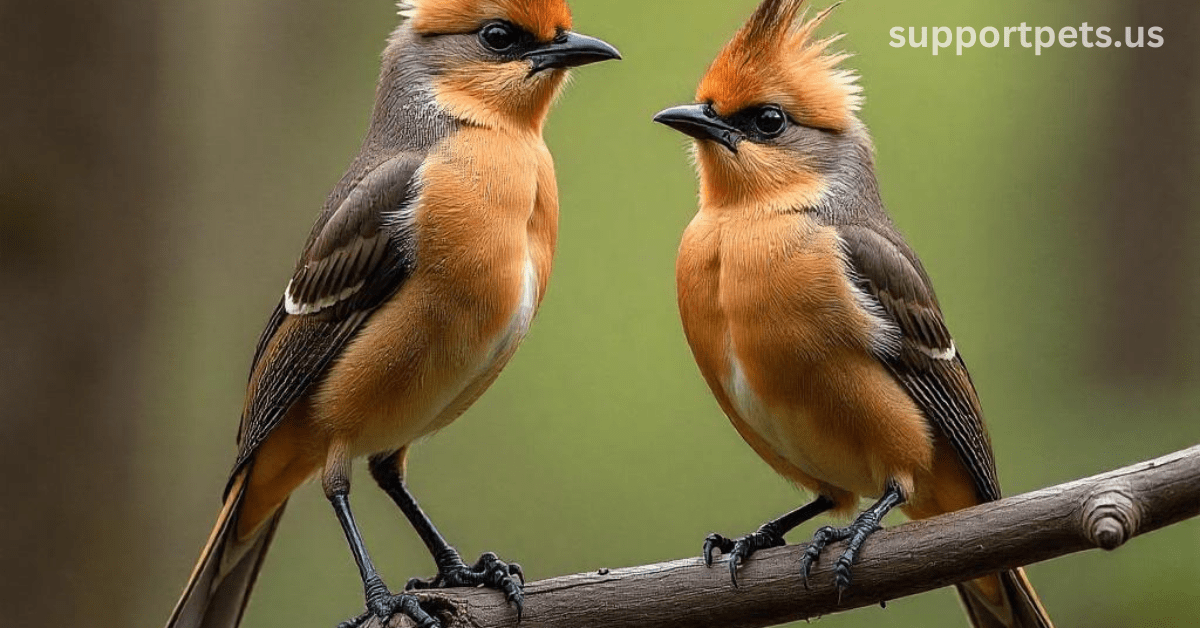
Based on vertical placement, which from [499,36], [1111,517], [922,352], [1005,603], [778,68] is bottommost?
[1005,603]

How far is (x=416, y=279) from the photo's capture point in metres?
3.52

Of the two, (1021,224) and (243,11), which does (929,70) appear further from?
(243,11)

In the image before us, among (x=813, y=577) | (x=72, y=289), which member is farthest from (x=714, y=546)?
(x=72, y=289)

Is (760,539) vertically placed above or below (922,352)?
below

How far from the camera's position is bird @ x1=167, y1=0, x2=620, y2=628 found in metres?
3.49

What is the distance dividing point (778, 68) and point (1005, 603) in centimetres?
158

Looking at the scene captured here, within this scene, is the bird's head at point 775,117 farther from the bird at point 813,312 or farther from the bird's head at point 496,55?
the bird's head at point 496,55

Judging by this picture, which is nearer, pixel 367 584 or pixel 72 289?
pixel 367 584

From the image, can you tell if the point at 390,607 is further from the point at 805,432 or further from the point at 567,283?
the point at 567,283

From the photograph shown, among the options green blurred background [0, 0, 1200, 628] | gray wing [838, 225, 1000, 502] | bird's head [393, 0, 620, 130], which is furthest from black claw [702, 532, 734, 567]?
green blurred background [0, 0, 1200, 628]

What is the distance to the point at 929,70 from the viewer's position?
5.11 m

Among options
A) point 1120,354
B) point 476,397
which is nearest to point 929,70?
point 1120,354

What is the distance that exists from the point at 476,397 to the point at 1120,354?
2739 millimetres

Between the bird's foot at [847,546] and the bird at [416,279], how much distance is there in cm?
70
